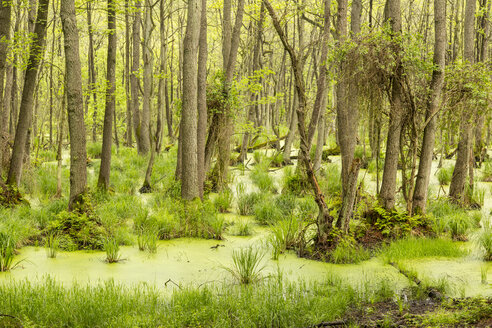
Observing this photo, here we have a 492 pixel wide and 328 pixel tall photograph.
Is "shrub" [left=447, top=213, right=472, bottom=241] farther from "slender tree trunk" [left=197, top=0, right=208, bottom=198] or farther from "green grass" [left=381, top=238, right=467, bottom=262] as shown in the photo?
"slender tree trunk" [left=197, top=0, right=208, bottom=198]

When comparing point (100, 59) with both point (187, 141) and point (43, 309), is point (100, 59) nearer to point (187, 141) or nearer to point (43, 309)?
point (187, 141)

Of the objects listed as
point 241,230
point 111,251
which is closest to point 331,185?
point 241,230

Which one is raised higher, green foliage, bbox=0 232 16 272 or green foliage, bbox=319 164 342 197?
green foliage, bbox=319 164 342 197

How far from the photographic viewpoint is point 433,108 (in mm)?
7680

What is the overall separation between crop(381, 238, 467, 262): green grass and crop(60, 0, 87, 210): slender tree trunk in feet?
15.6

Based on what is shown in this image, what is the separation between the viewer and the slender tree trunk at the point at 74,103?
7.29 meters

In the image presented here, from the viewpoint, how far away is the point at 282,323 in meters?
4.35

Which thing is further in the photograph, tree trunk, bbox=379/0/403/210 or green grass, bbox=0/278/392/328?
tree trunk, bbox=379/0/403/210

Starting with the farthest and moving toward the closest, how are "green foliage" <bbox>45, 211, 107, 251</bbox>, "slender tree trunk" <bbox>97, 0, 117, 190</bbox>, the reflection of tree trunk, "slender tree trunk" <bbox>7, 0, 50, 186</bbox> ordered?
"slender tree trunk" <bbox>97, 0, 117, 190</bbox> → "slender tree trunk" <bbox>7, 0, 50, 186</bbox> → the reflection of tree trunk → "green foliage" <bbox>45, 211, 107, 251</bbox>

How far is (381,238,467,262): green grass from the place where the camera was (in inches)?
254

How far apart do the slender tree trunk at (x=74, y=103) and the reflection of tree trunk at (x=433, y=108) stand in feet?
18.2

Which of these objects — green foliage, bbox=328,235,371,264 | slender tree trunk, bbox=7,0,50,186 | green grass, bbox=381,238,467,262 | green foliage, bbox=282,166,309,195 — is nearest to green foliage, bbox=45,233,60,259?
slender tree trunk, bbox=7,0,50,186

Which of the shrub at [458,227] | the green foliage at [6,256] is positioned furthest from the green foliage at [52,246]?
the shrub at [458,227]

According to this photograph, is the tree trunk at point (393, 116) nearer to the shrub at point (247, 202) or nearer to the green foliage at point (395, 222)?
the green foliage at point (395, 222)
